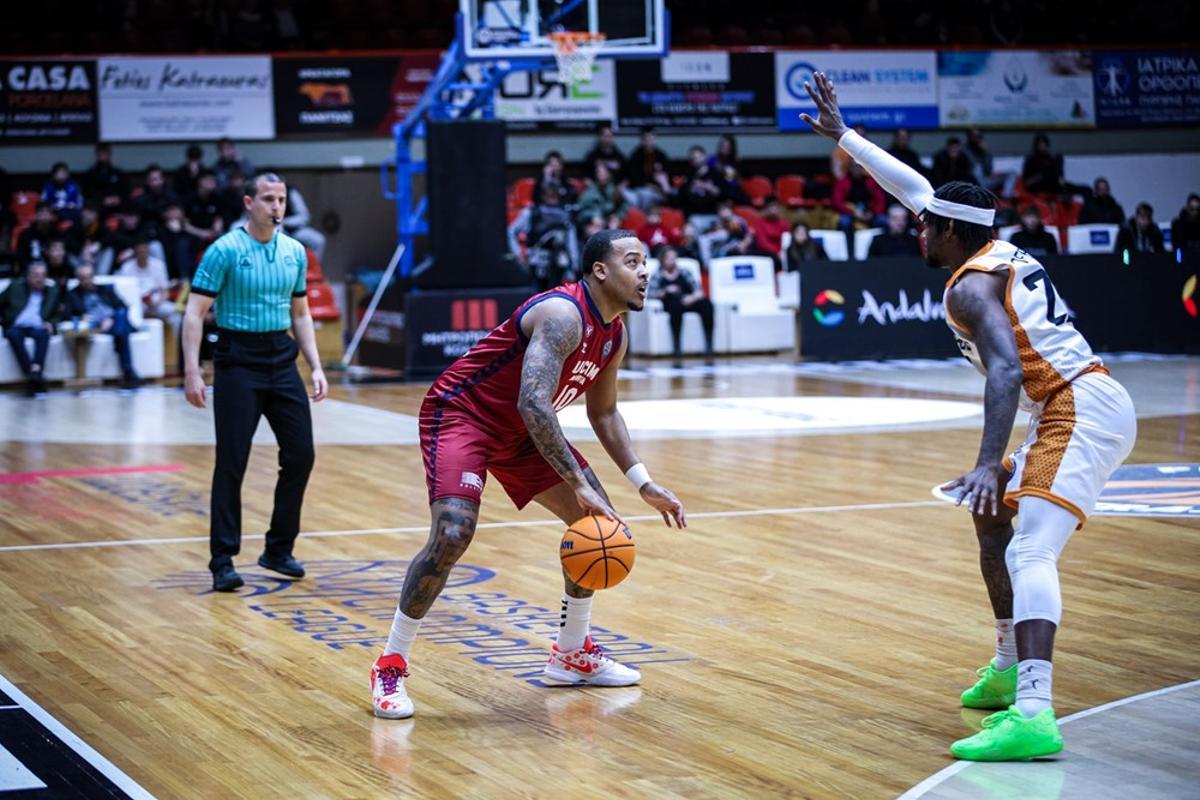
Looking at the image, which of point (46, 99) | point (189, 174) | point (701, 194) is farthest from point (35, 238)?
point (701, 194)

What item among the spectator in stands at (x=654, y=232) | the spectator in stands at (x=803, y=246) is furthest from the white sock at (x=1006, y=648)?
the spectator in stands at (x=654, y=232)

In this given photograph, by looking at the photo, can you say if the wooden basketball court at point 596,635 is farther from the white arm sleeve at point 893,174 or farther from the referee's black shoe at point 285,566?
the white arm sleeve at point 893,174

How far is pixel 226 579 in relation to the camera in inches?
313

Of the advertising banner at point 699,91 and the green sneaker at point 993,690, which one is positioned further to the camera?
the advertising banner at point 699,91

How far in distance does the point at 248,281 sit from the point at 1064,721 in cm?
436

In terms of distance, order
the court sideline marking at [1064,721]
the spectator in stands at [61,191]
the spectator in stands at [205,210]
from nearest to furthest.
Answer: the court sideline marking at [1064,721] → the spectator in stands at [205,210] → the spectator in stands at [61,191]

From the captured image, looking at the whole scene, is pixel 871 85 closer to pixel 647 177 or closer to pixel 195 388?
pixel 647 177

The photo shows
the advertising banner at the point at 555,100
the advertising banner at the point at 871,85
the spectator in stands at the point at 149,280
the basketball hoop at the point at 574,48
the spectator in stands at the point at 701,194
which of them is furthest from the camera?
the advertising banner at the point at 871,85

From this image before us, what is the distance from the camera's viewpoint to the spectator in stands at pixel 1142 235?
73.8 feet

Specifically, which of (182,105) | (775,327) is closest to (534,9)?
(775,327)

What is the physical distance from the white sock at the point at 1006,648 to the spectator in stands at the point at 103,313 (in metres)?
14.6

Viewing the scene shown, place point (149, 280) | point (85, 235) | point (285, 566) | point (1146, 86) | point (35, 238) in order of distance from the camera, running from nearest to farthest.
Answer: point (285, 566)
point (149, 280)
point (35, 238)
point (85, 235)
point (1146, 86)

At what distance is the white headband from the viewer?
540 centimetres

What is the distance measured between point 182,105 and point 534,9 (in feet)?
23.6
